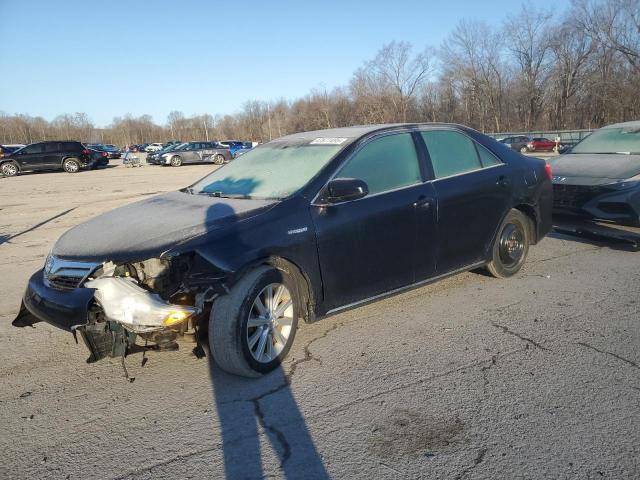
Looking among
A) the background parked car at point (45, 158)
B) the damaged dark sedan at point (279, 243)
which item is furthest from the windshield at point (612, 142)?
the background parked car at point (45, 158)

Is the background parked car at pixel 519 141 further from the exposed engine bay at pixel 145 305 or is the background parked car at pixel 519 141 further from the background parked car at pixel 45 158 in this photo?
the exposed engine bay at pixel 145 305

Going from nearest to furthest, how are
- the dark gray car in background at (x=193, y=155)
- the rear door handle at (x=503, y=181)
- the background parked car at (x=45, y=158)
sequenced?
the rear door handle at (x=503, y=181), the background parked car at (x=45, y=158), the dark gray car in background at (x=193, y=155)

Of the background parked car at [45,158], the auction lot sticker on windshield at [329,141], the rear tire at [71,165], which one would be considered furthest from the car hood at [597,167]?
the background parked car at [45,158]

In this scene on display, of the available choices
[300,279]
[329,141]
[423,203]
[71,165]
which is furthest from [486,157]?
[71,165]

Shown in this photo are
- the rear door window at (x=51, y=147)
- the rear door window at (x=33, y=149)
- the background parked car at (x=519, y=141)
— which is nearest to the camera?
the rear door window at (x=33, y=149)

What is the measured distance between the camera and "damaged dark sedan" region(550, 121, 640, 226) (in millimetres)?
6180

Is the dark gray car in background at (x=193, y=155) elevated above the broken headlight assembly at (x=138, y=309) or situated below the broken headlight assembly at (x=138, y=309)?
above

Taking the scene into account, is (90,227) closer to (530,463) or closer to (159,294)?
(159,294)

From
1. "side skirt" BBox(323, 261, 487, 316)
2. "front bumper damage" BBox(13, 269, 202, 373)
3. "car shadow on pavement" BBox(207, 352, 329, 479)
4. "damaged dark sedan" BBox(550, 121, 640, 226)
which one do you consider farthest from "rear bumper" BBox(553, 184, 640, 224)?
"front bumper damage" BBox(13, 269, 202, 373)

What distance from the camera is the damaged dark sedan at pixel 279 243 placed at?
3.13 metres

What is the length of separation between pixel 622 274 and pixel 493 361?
111 inches

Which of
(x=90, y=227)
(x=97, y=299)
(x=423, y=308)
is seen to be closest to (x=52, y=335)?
(x=90, y=227)

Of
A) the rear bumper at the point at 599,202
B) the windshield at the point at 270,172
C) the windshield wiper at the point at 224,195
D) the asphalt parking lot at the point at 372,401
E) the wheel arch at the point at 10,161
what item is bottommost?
the asphalt parking lot at the point at 372,401

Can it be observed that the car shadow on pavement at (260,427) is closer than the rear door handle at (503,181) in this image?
Yes
